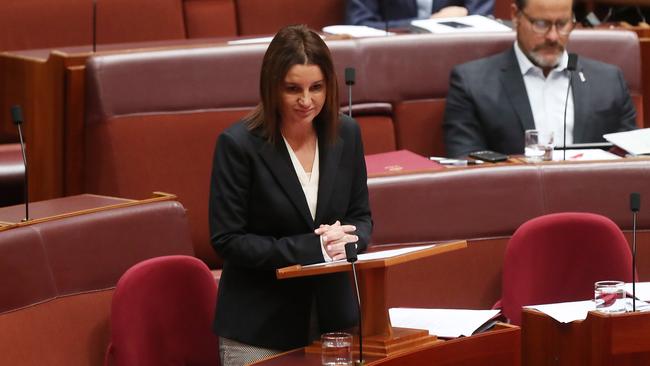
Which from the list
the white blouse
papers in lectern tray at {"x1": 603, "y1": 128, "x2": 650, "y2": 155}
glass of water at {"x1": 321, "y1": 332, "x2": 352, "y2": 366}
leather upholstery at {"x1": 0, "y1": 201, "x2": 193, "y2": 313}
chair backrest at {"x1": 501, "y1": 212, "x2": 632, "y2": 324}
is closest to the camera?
glass of water at {"x1": 321, "y1": 332, "x2": 352, "y2": 366}

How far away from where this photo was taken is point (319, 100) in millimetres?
1217

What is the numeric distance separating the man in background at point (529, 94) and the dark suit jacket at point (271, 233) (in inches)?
26.1

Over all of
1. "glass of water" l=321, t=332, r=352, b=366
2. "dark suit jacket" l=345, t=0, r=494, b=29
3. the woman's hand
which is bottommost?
"glass of water" l=321, t=332, r=352, b=366

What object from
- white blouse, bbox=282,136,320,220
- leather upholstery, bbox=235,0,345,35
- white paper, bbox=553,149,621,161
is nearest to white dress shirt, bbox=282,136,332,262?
white blouse, bbox=282,136,320,220

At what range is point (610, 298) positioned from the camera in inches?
49.7

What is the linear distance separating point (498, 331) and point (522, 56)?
78 centimetres

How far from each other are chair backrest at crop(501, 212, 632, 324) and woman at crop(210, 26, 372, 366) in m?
0.33

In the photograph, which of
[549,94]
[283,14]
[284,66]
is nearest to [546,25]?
[549,94]

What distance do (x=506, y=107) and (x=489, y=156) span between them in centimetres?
20

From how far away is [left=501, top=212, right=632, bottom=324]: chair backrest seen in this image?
1.54m

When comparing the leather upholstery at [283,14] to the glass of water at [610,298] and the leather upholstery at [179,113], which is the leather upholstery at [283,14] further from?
the glass of water at [610,298]

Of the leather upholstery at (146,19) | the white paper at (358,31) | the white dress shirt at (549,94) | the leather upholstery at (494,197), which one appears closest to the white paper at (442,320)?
the leather upholstery at (494,197)

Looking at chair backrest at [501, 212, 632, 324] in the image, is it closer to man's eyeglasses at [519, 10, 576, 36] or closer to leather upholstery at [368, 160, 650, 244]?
leather upholstery at [368, 160, 650, 244]

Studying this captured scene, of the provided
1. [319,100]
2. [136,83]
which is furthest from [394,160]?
[319,100]
